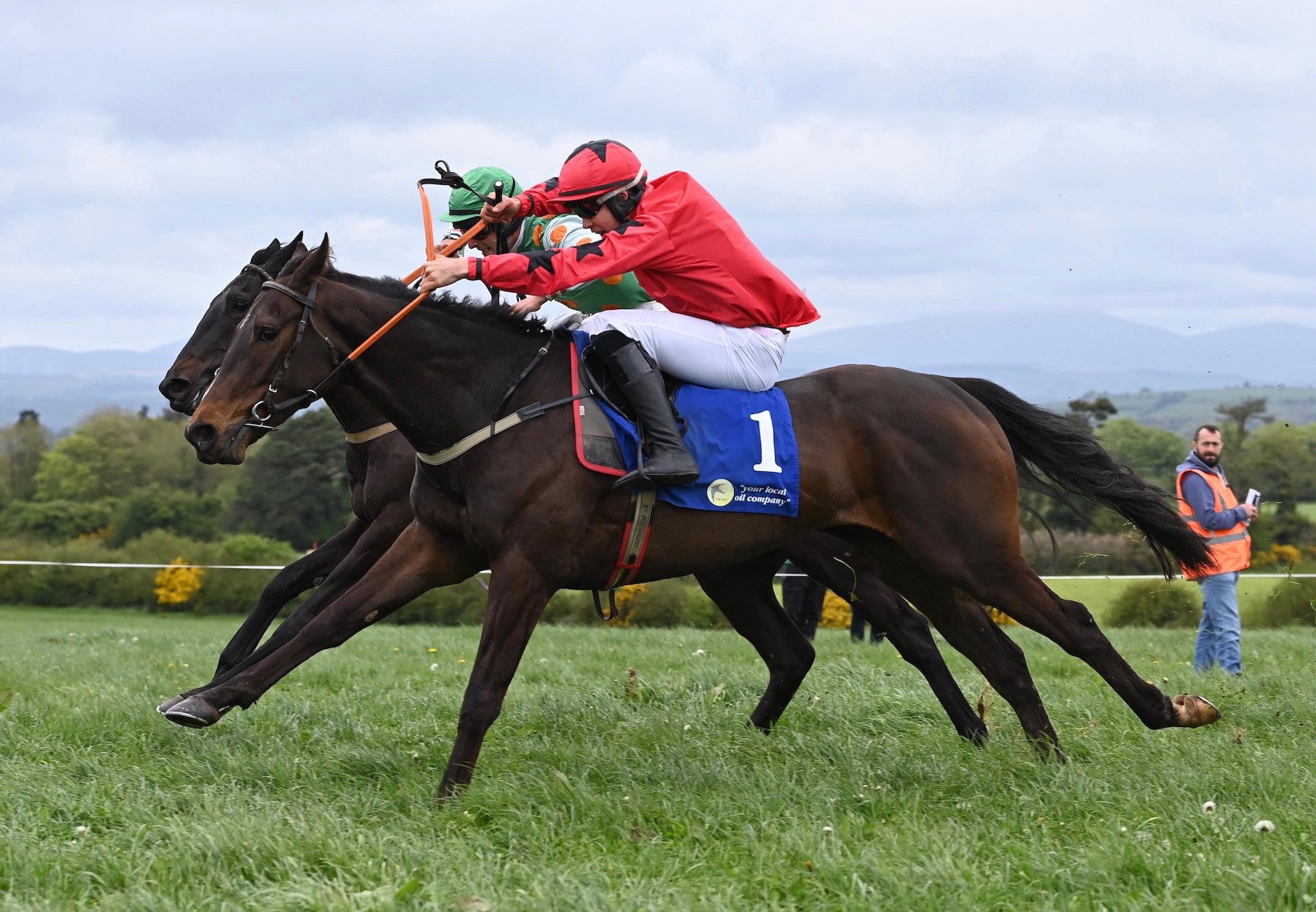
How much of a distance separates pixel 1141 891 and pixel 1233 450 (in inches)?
1083

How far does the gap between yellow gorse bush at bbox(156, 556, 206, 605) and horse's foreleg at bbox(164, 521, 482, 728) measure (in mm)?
15671

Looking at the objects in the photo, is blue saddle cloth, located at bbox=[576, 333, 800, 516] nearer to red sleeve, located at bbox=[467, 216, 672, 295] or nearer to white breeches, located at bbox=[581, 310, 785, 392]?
white breeches, located at bbox=[581, 310, 785, 392]

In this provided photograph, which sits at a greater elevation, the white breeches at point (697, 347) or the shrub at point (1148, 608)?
the white breeches at point (697, 347)

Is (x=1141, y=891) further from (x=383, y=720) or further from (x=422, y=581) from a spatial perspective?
(x=383, y=720)

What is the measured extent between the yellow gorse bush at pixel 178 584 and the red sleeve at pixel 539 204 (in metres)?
15.8

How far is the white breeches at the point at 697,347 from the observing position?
525 cm

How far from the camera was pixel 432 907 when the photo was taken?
327cm

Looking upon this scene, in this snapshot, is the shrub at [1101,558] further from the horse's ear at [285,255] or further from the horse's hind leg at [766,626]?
the horse's ear at [285,255]

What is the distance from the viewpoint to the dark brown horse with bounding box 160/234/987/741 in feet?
20.1

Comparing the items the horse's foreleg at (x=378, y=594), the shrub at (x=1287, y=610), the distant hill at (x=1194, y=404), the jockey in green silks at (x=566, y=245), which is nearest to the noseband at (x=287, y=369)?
the horse's foreleg at (x=378, y=594)

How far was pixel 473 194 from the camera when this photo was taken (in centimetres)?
677

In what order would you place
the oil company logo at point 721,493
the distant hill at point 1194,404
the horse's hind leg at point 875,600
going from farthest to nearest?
the distant hill at point 1194,404
the horse's hind leg at point 875,600
the oil company logo at point 721,493

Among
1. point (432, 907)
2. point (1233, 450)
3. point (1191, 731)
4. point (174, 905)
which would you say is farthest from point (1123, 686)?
point (1233, 450)

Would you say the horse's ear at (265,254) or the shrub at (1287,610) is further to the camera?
the shrub at (1287,610)
